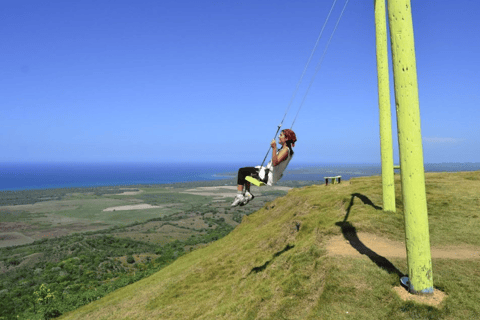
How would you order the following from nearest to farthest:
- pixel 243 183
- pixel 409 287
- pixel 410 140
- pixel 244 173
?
pixel 410 140, pixel 409 287, pixel 244 173, pixel 243 183

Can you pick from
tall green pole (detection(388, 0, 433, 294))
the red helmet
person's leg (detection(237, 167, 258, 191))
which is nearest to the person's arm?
the red helmet

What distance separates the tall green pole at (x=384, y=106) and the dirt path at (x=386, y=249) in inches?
122

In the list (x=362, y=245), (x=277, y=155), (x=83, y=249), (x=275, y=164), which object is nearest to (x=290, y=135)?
(x=277, y=155)

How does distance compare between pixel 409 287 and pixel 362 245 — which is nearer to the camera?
pixel 409 287

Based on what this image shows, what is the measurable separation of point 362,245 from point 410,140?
570 cm

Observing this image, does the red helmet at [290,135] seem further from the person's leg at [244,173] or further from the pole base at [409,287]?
the pole base at [409,287]

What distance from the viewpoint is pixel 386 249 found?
10.7 metres

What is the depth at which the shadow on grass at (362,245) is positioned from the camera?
8929mm

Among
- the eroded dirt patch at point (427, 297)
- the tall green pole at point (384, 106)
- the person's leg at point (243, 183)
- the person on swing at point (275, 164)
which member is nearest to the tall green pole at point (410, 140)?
the eroded dirt patch at point (427, 297)

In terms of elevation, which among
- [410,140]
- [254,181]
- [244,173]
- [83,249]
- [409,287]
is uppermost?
[410,140]

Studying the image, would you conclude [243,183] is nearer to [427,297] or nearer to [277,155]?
[277,155]

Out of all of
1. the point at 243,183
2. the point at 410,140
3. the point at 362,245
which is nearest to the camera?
the point at 410,140

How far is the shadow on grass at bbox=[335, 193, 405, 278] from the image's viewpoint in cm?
893

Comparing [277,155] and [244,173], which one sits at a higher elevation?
[277,155]
